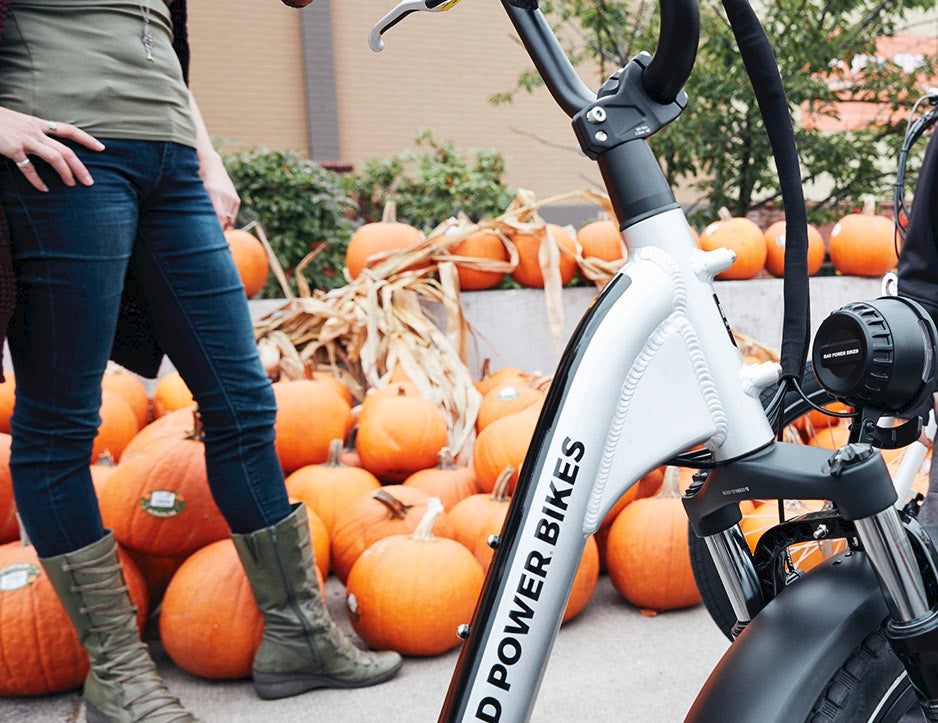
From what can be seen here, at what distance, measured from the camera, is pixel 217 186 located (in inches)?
80.0

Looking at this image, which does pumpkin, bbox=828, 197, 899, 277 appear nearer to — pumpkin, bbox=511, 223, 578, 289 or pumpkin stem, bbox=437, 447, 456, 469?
pumpkin, bbox=511, 223, 578, 289

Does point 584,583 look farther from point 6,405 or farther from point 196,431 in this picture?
point 6,405

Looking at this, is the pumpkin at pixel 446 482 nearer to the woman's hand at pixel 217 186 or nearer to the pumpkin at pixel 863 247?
the woman's hand at pixel 217 186

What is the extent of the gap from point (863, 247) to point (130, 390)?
3.93 meters

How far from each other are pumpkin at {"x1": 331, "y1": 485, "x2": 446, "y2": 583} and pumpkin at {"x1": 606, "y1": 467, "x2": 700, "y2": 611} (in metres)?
0.55

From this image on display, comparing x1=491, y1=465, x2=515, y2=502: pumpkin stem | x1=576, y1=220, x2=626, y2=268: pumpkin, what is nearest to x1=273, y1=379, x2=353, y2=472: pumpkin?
x1=491, y1=465, x2=515, y2=502: pumpkin stem

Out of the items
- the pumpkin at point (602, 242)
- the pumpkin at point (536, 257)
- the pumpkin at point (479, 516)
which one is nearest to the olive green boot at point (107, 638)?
the pumpkin at point (479, 516)

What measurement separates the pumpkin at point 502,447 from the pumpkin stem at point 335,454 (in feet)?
1.51

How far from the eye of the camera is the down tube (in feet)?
2.62

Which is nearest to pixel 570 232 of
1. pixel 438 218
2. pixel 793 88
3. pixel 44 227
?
pixel 438 218

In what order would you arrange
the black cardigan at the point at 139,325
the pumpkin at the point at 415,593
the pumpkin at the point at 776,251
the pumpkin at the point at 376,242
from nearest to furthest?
the black cardigan at the point at 139,325 → the pumpkin at the point at 415,593 → the pumpkin at the point at 376,242 → the pumpkin at the point at 776,251

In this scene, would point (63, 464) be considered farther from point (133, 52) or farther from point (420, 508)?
point (420, 508)

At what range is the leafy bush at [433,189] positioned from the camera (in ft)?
19.4

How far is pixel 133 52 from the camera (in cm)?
164
